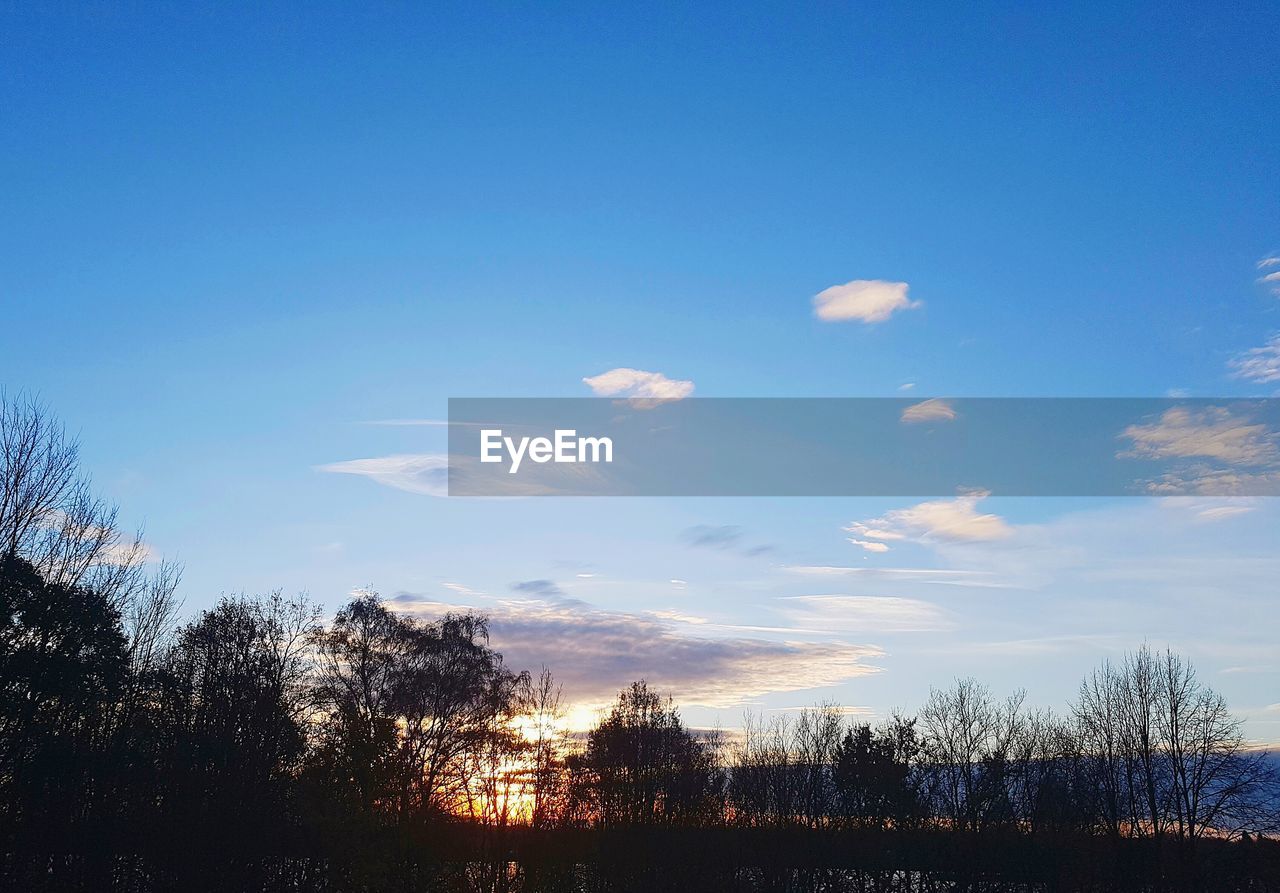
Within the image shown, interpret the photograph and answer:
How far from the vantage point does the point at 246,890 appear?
35.8m

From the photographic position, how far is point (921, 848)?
2667 inches

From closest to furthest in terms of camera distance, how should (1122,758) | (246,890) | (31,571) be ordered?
(31,571) < (246,890) < (1122,758)

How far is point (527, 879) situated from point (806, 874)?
23.7 meters

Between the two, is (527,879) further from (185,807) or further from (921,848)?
(921,848)

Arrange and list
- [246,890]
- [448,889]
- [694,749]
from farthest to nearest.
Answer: [694,749]
[448,889]
[246,890]

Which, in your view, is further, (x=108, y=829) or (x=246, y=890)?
(x=246, y=890)

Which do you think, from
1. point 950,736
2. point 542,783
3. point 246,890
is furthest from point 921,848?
point 246,890

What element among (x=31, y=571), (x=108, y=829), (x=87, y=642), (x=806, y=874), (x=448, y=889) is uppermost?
(x=31, y=571)

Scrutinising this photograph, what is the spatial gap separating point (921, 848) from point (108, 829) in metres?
54.5

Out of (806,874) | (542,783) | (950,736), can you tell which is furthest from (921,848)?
(542,783)

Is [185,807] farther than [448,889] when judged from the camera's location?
No

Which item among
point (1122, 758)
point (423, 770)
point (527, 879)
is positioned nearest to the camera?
point (527, 879)

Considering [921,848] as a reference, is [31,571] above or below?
above

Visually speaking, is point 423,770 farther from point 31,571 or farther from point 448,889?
point 31,571
